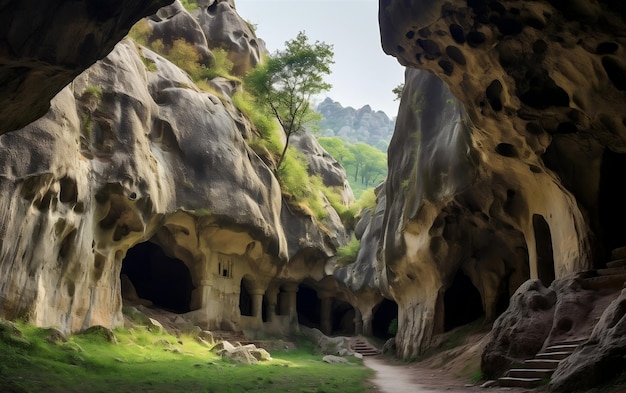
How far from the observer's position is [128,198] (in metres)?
18.5

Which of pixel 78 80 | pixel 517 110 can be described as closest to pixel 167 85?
pixel 78 80

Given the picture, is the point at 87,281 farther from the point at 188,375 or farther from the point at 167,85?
the point at 167,85

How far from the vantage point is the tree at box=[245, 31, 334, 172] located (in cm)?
3331

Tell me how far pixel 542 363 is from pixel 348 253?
2674cm

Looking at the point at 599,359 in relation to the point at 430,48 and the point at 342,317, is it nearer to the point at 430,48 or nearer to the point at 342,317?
the point at 430,48

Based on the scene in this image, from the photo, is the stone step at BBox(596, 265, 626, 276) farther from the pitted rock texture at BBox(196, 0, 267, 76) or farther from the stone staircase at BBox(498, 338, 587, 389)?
the pitted rock texture at BBox(196, 0, 267, 76)

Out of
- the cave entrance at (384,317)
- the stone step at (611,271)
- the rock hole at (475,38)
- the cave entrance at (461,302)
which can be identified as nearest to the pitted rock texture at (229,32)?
the cave entrance at (384,317)

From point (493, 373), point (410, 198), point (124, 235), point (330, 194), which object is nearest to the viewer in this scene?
point (493, 373)

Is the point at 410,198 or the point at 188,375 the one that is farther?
the point at 410,198

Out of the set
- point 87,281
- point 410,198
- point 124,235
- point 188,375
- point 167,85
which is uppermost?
point 167,85

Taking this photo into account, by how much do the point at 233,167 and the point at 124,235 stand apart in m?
7.14

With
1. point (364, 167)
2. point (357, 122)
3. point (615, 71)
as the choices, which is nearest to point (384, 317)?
point (615, 71)

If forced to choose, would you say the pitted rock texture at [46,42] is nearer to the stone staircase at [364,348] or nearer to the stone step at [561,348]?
the stone step at [561,348]

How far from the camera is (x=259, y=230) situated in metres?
26.5
